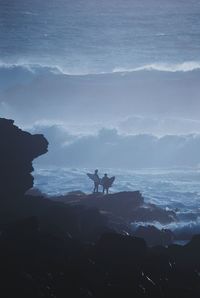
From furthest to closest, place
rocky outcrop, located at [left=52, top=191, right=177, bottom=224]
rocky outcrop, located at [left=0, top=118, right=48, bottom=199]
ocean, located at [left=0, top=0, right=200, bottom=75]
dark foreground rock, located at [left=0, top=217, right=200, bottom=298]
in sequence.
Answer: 1. ocean, located at [left=0, top=0, right=200, bottom=75]
2. rocky outcrop, located at [left=52, top=191, right=177, bottom=224]
3. rocky outcrop, located at [left=0, top=118, right=48, bottom=199]
4. dark foreground rock, located at [left=0, top=217, right=200, bottom=298]

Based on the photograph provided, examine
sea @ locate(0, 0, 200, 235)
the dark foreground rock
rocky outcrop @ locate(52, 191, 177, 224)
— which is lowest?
the dark foreground rock

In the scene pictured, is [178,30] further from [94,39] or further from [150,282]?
[150,282]

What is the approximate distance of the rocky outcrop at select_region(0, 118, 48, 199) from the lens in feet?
62.3

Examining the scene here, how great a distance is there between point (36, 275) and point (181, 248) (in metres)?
5.14

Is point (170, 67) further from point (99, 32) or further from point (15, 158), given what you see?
point (15, 158)

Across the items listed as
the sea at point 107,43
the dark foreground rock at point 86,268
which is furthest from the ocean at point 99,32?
the dark foreground rock at point 86,268

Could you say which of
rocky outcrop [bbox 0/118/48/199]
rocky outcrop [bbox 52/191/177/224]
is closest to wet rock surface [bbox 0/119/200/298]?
rocky outcrop [bbox 0/118/48/199]

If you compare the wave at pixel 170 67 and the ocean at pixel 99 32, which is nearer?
the ocean at pixel 99 32

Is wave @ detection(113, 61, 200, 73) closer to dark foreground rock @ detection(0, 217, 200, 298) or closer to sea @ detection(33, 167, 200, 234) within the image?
sea @ detection(33, 167, 200, 234)

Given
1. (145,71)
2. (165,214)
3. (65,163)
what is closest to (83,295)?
(165,214)

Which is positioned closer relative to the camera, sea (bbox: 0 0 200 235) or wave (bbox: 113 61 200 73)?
sea (bbox: 0 0 200 235)

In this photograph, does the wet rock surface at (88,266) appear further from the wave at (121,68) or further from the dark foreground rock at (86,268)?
the wave at (121,68)

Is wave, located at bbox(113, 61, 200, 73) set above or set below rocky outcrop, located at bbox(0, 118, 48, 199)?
above

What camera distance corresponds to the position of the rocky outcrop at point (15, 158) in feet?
62.3
